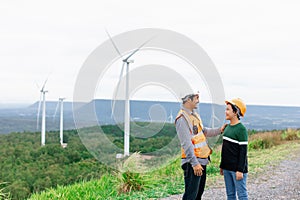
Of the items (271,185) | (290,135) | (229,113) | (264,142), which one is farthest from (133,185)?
(290,135)

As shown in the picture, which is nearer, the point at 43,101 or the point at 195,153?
the point at 195,153

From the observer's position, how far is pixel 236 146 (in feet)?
15.8

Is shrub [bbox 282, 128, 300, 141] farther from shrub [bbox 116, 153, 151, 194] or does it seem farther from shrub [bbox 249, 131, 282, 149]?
shrub [bbox 116, 153, 151, 194]

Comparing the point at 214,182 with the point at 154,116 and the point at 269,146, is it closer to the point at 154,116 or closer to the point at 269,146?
the point at 154,116

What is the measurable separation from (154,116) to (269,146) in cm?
600

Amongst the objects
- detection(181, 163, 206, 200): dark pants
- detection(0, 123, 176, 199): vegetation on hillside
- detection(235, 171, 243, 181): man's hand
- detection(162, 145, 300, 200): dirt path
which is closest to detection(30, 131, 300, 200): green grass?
detection(162, 145, 300, 200): dirt path

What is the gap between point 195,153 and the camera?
4898 mm

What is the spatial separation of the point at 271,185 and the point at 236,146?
3664 millimetres

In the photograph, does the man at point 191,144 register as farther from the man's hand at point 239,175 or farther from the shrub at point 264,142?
the shrub at point 264,142

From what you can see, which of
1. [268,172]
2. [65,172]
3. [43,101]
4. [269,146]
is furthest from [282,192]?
[43,101]

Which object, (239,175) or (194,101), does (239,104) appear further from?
(239,175)

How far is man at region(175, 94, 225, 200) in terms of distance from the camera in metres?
4.71

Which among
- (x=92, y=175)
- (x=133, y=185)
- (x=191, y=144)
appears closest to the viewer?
(x=191, y=144)

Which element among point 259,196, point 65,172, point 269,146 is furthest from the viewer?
point 65,172
